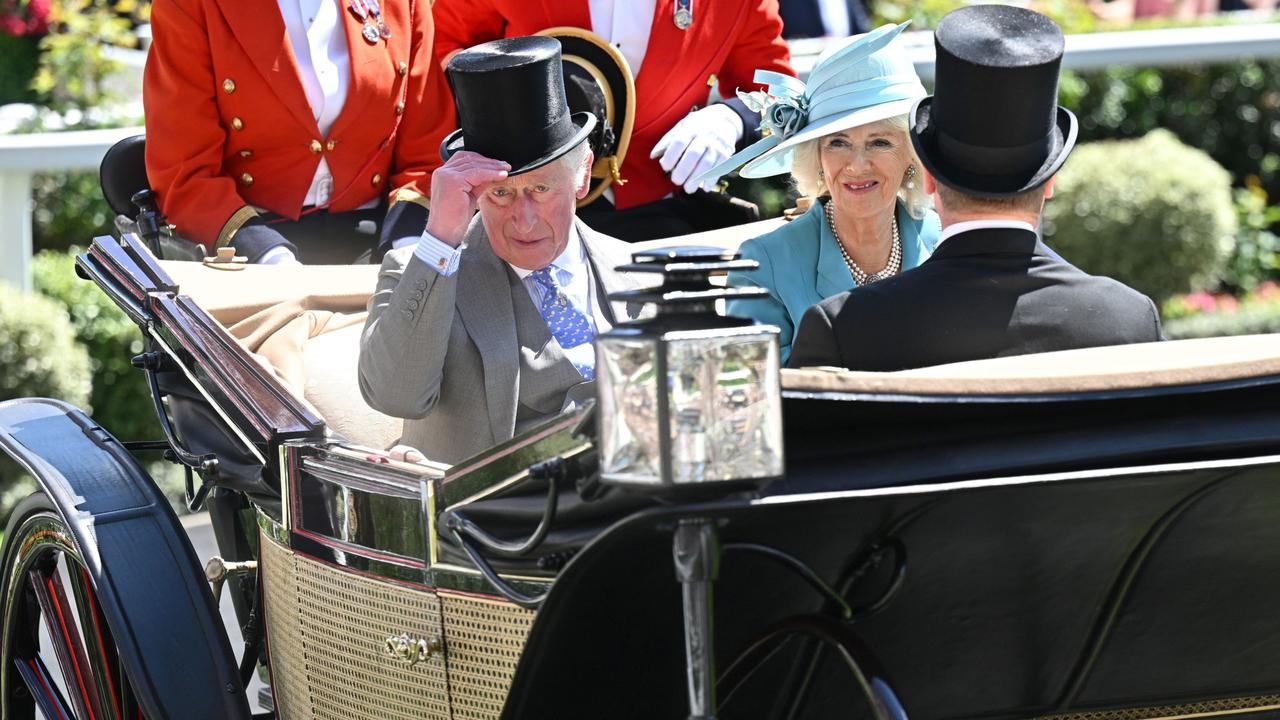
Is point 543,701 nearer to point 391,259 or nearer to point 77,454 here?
point 391,259

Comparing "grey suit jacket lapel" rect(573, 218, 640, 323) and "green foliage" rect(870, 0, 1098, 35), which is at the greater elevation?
"grey suit jacket lapel" rect(573, 218, 640, 323)

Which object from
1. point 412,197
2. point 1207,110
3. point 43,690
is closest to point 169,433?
point 43,690

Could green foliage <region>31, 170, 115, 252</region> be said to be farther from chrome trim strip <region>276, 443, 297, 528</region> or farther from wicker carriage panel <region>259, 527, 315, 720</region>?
chrome trim strip <region>276, 443, 297, 528</region>

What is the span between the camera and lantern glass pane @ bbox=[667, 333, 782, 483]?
5.18ft

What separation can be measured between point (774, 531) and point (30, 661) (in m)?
1.87

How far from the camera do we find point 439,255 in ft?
8.43

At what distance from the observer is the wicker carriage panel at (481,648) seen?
6.81 ft

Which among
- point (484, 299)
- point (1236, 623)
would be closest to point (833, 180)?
point (484, 299)

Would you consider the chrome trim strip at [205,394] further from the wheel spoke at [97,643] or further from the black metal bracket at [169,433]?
the wheel spoke at [97,643]

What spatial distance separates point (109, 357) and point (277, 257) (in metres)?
3.79

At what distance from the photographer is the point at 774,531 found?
6.10 ft

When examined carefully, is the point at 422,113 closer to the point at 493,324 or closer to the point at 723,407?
the point at 493,324

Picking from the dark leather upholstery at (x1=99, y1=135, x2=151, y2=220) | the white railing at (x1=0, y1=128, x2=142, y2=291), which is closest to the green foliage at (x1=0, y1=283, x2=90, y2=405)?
the white railing at (x1=0, y1=128, x2=142, y2=291)

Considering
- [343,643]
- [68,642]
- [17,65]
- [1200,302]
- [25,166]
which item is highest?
[343,643]
